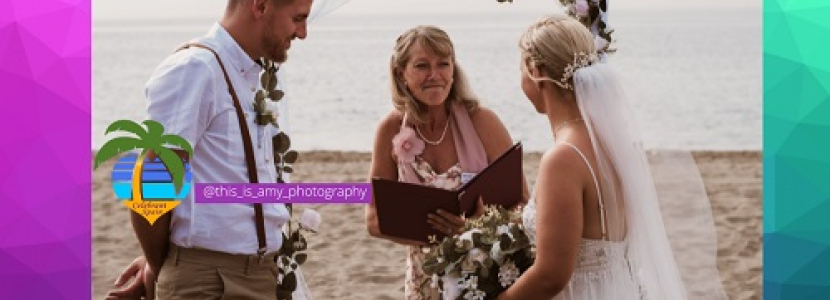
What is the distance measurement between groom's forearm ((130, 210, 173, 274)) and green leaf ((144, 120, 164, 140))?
0.76 ft

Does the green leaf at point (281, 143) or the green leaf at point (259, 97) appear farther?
the green leaf at point (281, 143)

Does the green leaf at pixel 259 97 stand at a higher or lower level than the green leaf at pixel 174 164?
higher

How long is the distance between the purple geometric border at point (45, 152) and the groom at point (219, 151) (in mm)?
1924

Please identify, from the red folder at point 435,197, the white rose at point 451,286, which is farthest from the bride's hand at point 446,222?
the white rose at point 451,286

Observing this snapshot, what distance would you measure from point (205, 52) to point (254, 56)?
0.18m

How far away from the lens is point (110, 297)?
12.4 ft

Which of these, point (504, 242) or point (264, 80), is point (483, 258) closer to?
point (504, 242)

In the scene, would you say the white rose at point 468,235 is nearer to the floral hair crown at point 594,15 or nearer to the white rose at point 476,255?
the white rose at point 476,255

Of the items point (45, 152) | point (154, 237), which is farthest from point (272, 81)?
point (45, 152)

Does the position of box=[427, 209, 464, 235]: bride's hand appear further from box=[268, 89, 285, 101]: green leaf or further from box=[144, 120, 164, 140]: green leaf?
box=[144, 120, 164, 140]: green leaf

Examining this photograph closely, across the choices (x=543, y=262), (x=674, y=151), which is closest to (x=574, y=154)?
(x=543, y=262)

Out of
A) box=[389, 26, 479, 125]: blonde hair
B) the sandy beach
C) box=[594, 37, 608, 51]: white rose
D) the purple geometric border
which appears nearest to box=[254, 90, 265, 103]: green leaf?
box=[389, 26, 479, 125]: blonde hair

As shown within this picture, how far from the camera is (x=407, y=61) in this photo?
4660 millimetres

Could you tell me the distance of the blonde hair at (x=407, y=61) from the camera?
182 inches
